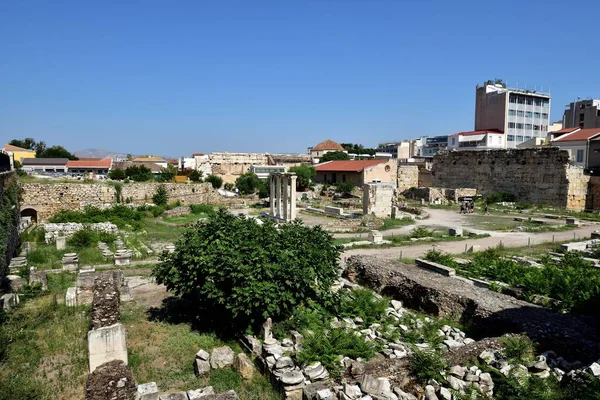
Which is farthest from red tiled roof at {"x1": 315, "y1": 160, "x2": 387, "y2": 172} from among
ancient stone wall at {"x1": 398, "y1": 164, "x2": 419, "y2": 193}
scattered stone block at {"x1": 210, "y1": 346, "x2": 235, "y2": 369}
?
scattered stone block at {"x1": 210, "y1": 346, "x2": 235, "y2": 369}

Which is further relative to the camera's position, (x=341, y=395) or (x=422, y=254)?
(x=422, y=254)

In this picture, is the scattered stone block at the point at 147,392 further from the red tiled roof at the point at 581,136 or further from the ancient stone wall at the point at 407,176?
the ancient stone wall at the point at 407,176

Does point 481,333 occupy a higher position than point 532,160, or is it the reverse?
point 532,160

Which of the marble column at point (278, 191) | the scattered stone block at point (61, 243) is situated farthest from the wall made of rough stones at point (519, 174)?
the scattered stone block at point (61, 243)

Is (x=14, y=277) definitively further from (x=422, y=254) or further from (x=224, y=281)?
(x=422, y=254)

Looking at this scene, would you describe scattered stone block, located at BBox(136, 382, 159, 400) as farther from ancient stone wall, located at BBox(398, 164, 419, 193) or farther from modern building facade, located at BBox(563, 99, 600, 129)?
modern building facade, located at BBox(563, 99, 600, 129)

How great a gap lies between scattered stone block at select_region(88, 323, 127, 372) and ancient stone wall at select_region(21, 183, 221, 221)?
24830 mm

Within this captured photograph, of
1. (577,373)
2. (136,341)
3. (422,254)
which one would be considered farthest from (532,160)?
(136,341)

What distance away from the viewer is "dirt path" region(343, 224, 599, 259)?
17609mm

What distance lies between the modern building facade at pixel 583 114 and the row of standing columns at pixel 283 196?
4359cm

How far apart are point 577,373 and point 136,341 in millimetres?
7933

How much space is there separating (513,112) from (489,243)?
4739 centimetres

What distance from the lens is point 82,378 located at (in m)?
6.97

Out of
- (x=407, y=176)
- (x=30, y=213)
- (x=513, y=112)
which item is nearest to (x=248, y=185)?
(x=407, y=176)
